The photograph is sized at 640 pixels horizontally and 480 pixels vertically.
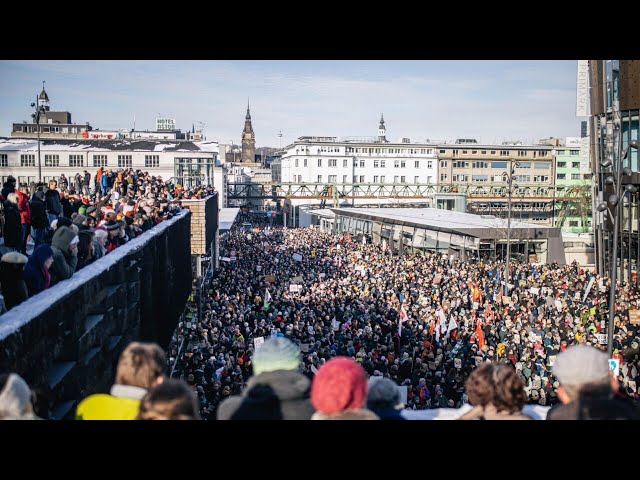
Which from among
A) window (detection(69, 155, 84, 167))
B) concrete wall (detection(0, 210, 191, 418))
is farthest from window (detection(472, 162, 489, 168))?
concrete wall (detection(0, 210, 191, 418))

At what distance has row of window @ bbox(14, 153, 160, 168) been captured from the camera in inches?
1909

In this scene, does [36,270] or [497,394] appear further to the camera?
[36,270]

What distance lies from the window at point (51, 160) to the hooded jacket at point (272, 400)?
50.7 m

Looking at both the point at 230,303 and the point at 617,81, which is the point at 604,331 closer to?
the point at 230,303

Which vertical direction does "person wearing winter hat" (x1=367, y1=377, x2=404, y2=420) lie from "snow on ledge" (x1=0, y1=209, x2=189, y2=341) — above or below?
below

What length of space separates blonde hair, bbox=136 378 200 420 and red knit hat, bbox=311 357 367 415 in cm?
55

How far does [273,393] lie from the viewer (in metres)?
3.35

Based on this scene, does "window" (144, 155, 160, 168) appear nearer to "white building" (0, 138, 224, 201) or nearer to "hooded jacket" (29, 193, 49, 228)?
"white building" (0, 138, 224, 201)

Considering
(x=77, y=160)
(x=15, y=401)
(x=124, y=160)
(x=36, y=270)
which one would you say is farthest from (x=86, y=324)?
(x=124, y=160)

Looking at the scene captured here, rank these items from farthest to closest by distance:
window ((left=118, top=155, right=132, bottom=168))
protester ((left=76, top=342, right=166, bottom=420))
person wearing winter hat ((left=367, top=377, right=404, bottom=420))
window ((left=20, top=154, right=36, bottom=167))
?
window ((left=118, top=155, right=132, bottom=168)) < window ((left=20, top=154, right=36, bottom=167)) < person wearing winter hat ((left=367, top=377, right=404, bottom=420)) < protester ((left=76, top=342, right=166, bottom=420))

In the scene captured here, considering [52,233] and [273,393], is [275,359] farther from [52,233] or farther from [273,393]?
[52,233]

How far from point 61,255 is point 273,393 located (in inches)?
155

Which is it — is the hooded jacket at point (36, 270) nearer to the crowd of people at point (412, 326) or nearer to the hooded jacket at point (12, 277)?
the hooded jacket at point (12, 277)
